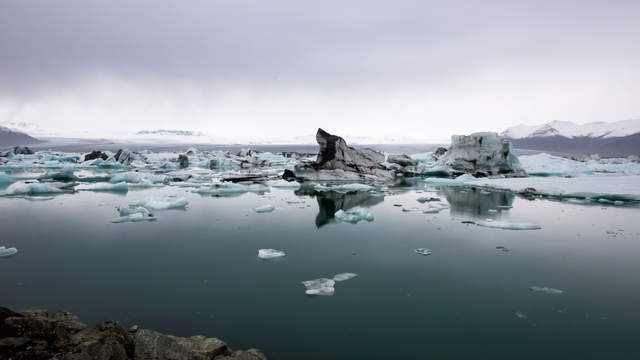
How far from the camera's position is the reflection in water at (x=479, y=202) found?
9.56 m

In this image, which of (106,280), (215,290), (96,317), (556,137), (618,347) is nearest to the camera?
(618,347)

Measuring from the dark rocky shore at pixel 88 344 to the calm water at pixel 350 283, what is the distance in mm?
427

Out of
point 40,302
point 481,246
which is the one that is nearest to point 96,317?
point 40,302

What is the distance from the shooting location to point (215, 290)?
4.00 m

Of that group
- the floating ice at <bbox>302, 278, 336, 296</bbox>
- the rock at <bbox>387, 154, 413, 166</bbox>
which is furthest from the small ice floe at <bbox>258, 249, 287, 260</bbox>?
the rock at <bbox>387, 154, 413, 166</bbox>

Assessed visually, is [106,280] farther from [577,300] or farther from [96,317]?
[577,300]

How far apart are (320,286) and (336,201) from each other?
324 inches

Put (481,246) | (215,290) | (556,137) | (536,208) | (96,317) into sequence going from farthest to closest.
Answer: (556,137), (536,208), (481,246), (215,290), (96,317)

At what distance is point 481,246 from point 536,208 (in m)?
5.57

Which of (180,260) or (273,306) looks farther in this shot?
(180,260)

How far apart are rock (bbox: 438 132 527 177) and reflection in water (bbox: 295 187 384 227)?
9.09 meters

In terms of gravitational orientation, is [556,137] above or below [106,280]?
above

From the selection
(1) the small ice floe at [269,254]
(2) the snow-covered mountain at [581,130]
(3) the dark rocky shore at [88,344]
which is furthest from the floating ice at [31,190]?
(2) the snow-covered mountain at [581,130]

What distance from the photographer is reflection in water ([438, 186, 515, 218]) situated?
31.4 ft
